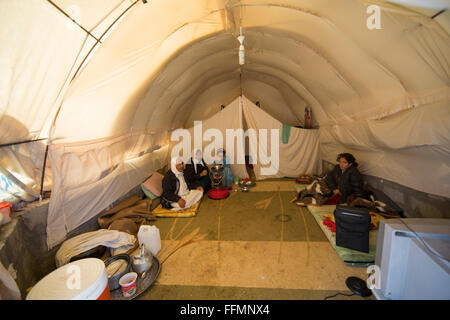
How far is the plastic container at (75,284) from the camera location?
1293mm

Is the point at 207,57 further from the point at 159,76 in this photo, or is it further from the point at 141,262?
the point at 141,262

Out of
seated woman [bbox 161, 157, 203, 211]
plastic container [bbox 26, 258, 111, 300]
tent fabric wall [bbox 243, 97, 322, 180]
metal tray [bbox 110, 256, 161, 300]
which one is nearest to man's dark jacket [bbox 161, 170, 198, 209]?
seated woman [bbox 161, 157, 203, 211]

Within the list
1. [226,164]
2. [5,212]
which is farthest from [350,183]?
[5,212]

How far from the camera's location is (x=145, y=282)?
2.03 m

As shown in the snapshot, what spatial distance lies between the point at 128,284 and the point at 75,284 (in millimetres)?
545

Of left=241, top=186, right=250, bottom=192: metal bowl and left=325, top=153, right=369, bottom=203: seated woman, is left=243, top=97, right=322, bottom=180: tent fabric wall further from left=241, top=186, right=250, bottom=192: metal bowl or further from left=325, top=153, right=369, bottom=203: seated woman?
left=325, top=153, right=369, bottom=203: seated woman

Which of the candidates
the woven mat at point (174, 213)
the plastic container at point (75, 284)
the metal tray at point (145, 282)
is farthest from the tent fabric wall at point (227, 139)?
the plastic container at point (75, 284)

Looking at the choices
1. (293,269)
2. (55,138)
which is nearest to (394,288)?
(293,269)

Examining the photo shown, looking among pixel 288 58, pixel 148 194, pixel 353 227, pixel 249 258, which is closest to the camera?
pixel 353 227

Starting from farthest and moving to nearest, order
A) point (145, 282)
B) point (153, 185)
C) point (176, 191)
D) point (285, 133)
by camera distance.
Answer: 1. point (285, 133)
2. point (153, 185)
3. point (176, 191)
4. point (145, 282)

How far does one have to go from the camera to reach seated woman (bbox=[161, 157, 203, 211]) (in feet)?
11.7

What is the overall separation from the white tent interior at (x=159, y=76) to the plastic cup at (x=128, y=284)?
3.33 feet
